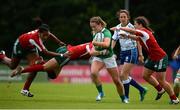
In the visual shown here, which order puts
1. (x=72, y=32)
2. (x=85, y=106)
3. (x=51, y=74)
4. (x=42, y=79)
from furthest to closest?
(x=72, y=32), (x=42, y=79), (x=51, y=74), (x=85, y=106)

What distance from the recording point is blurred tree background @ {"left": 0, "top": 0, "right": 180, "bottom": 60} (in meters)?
56.9

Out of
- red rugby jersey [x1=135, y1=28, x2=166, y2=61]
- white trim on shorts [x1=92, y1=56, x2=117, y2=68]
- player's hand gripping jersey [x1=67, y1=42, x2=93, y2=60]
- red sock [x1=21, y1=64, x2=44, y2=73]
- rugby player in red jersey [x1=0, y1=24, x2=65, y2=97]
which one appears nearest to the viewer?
red rugby jersey [x1=135, y1=28, x2=166, y2=61]

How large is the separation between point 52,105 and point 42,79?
888 inches

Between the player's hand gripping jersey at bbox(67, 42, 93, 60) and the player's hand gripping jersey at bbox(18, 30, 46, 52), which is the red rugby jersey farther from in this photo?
the player's hand gripping jersey at bbox(18, 30, 46, 52)

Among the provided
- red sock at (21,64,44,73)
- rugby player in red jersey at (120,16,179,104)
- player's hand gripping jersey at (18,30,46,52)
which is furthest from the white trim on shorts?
player's hand gripping jersey at (18,30,46,52)

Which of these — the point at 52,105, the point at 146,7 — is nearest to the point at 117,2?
the point at 146,7

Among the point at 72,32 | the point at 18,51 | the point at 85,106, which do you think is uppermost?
the point at 72,32

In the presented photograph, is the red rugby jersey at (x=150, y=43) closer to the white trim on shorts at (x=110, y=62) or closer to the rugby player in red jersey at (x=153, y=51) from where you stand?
the rugby player in red jersey at (x=153, y=51)

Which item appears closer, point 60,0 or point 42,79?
point 42,79

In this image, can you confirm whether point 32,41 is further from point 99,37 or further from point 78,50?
point 99,37

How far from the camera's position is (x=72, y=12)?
59.4 meters

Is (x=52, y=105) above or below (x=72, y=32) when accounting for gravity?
below

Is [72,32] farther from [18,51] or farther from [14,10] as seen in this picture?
[18,51]

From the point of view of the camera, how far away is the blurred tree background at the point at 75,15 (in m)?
56.9
